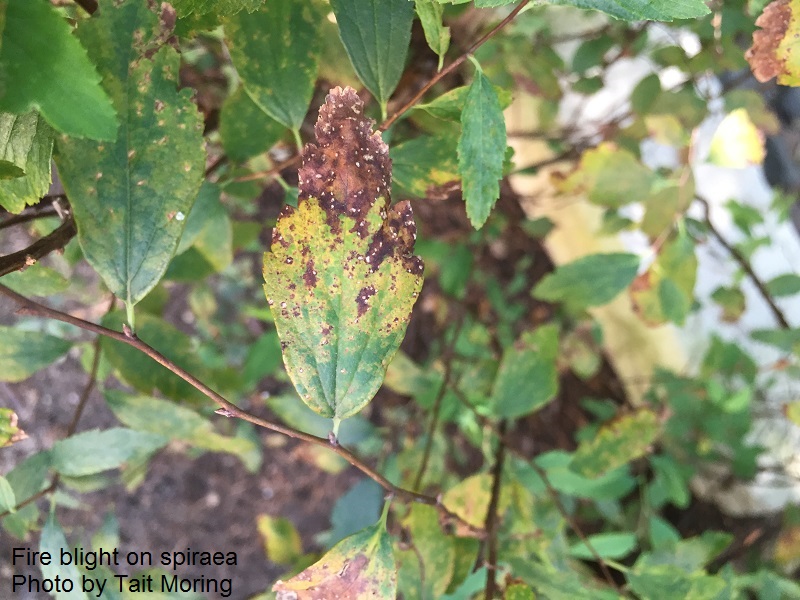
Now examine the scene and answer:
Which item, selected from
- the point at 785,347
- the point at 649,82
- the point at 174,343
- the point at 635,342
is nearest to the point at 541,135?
the point at 649,82

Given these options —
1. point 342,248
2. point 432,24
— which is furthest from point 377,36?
point 342,248

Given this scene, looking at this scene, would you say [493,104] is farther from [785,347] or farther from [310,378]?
[785,347]

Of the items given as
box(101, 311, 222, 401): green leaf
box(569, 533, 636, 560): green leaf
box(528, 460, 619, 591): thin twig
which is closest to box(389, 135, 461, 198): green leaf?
box(101, 311, 222, 401): green leaf

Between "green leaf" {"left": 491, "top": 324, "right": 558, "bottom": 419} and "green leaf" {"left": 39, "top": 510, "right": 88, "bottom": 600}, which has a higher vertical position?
"green leaf" {"left": 491, "top": 324, "right": 558, "bottom": 419}

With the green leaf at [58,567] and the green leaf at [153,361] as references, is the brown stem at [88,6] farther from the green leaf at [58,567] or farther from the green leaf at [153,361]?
the green leaf at [58,567]

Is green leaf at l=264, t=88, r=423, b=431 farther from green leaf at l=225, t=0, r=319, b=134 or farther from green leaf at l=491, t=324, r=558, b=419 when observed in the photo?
green leaf at l=491, t=324, r=558, b=419

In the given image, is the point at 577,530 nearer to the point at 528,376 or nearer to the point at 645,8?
the point at 528,376
